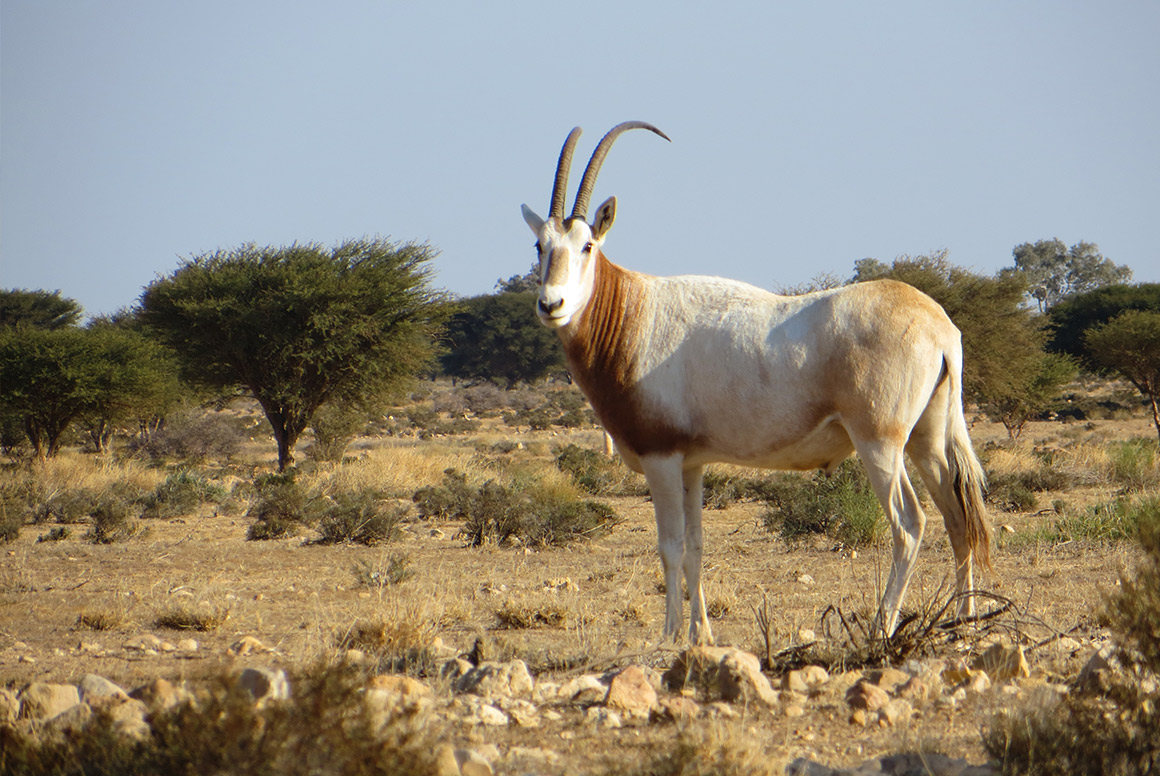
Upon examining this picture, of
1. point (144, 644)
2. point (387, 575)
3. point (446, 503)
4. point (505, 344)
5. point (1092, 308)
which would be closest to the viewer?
point (144, 644)

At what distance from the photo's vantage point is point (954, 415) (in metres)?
6.48

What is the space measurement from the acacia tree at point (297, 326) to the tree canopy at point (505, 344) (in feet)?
116

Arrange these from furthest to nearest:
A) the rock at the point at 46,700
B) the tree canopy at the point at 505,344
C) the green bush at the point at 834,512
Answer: the tree canopy at the point at 505,344 < the green bush at the point at 834,512 < the rock at the point at 46,700

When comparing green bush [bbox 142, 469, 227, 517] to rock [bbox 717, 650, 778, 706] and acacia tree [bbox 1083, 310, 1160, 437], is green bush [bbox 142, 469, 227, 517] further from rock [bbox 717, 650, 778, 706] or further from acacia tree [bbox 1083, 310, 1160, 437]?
acacia tree [bbox 1083, 310, 1160, 437]

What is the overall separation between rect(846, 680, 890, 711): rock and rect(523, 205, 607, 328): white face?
2815mm

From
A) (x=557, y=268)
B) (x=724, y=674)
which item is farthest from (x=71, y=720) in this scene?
(x=557, y=268)

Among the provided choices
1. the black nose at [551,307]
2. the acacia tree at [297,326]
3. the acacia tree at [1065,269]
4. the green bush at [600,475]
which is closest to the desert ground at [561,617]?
the black nose at [551,307]

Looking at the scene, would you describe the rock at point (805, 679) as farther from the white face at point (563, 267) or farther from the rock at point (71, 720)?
the rock at point (71, 720)

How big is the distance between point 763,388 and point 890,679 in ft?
6.58

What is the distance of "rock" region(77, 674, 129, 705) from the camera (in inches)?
161

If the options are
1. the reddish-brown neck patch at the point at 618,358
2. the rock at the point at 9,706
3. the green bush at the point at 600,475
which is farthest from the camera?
the green bush at the point at 600,475

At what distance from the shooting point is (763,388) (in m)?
6.08

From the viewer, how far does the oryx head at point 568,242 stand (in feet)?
20.4

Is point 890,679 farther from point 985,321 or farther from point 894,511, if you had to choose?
point 985,321
